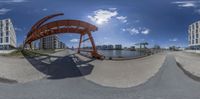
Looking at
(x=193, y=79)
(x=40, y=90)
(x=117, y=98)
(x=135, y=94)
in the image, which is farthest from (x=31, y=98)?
(x=193, y=79)

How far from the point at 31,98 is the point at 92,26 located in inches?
324

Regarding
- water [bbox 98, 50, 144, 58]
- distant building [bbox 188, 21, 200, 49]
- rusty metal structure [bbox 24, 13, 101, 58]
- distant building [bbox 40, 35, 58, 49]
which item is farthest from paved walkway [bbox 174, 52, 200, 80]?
distant building [bbox 40, 35, 58, 49]

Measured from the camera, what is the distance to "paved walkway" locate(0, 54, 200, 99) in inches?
216

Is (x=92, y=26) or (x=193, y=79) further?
(x=92, y=26)

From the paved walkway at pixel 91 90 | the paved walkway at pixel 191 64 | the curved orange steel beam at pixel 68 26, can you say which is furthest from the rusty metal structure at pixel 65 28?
the paved walkway at pixel 191 64

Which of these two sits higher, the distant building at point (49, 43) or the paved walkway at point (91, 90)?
the distant building at point (49, 43)

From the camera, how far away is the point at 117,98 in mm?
5426

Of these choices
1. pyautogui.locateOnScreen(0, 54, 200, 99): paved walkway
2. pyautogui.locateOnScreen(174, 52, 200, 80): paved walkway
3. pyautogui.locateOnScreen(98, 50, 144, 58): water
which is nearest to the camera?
pyautogui.locateOnScreen(0, 54, 200, 99): paved walkway

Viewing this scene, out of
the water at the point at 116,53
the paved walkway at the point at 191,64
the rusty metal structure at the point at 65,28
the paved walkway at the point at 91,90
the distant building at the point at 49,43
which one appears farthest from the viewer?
the distant building at the point at 49,43

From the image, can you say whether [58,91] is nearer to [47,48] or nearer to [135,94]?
[135,94]

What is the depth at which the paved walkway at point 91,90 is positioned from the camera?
5484 millimetres

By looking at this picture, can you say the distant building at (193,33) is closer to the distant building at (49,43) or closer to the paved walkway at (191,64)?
the paved walkway at (191,64)

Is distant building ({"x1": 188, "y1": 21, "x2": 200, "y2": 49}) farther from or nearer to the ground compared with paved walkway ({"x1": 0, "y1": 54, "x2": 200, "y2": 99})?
farther from the ground

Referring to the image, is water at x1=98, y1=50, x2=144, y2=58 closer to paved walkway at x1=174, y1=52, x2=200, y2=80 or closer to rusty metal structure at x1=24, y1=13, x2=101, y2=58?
rusty metal structure at x1=24, y1=13, x2=101, y2=58
